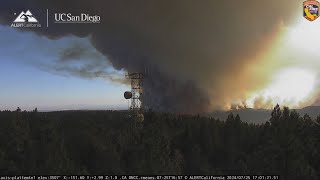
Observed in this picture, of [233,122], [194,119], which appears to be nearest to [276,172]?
[233,122]

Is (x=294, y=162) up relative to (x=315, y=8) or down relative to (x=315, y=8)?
→ down

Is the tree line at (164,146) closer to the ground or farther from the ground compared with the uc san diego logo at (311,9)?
closer to the ground

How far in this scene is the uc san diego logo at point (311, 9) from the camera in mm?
65500

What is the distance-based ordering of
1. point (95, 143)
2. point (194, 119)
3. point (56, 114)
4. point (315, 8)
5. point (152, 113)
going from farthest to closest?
point (56, 114)
point (194, 119)
point (152, 113)
point (95, 143)
point (315, 8)

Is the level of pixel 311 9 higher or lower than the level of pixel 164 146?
higher

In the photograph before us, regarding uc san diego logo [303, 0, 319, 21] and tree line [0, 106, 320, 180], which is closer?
tree line [0, 106, 320, 180]

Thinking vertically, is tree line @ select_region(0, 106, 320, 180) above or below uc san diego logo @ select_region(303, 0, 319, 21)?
below

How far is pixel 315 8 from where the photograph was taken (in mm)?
65625

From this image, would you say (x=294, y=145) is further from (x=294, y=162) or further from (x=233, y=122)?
(x=233, y=122)

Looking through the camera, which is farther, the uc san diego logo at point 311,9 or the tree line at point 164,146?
the uc san diego logo at point 311,9

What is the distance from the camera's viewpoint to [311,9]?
6556 cm

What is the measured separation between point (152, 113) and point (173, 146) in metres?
18.7

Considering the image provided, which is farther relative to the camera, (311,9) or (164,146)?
(164,146)

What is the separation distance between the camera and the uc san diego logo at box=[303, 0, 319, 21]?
65500 mm
